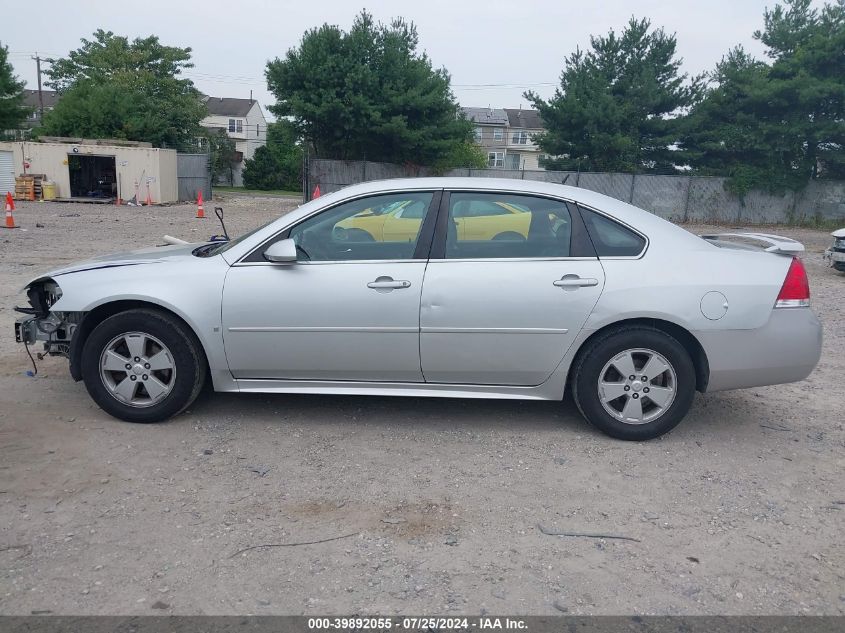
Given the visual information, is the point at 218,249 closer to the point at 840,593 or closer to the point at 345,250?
the point at 345,250

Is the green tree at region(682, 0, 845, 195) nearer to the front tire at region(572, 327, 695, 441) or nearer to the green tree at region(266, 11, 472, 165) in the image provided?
the green tree at region(266, 11, 472, 165)

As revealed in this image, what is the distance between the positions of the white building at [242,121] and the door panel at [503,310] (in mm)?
69407

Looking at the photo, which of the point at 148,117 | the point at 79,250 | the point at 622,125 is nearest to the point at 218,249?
the point at 79,250

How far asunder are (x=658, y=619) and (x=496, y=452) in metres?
1.65

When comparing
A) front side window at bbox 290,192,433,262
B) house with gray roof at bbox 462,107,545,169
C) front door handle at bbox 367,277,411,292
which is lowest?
front door handle at bbox 367,277,411,292

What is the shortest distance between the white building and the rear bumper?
69920mm

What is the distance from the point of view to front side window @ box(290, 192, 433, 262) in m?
4.55

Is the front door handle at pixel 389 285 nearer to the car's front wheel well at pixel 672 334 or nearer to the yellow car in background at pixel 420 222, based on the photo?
the yellow car in background at pixel 420 222

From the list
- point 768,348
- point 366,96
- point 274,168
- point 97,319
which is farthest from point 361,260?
point 274,168

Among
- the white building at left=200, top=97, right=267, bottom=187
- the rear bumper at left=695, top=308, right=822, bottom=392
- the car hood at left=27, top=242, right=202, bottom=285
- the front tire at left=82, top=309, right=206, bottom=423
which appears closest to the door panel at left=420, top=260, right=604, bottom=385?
the rear bumper at left=695, top=308, right=822, bottom=392

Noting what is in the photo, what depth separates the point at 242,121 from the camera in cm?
7300

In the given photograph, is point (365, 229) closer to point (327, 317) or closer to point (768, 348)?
point (327, 317)

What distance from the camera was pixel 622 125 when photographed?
1179 inches

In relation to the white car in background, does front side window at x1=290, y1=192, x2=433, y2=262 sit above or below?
above
